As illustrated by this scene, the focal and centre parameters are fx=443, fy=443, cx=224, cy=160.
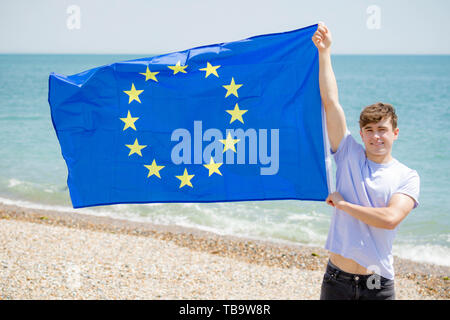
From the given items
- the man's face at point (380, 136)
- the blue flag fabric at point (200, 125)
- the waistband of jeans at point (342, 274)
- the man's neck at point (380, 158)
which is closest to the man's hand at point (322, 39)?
the blue flag fabric at point (200, 125)

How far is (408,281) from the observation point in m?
8.44

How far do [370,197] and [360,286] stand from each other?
25.8 inches

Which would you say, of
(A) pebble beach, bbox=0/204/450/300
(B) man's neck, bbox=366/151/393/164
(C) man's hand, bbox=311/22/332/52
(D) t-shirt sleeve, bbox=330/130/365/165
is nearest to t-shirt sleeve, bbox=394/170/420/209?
(B) man's neck, bbox=366/151/393/164

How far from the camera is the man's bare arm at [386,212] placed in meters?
2.95

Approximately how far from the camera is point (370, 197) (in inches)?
124

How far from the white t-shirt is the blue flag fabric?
1130 millimetres

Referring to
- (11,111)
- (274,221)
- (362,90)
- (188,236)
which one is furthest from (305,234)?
(362,90)

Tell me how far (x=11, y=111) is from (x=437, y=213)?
34161 millimetres

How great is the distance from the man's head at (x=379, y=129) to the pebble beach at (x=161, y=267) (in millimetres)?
4153

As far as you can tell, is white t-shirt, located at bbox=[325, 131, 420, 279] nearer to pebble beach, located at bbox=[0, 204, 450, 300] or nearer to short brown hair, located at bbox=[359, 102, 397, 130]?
short brown hair, located at bbox=[359, 102, 397, 130]

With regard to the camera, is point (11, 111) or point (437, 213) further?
point (11, 111)

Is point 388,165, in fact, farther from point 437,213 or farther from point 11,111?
point 11,111

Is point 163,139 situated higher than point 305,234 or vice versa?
point 163,139

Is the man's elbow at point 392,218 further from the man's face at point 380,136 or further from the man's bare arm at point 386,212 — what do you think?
the man's face at point 380,136
